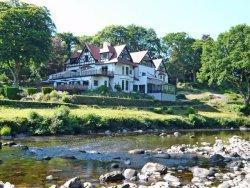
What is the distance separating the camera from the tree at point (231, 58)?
272 ft

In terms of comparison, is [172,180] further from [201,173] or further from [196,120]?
[196,120]

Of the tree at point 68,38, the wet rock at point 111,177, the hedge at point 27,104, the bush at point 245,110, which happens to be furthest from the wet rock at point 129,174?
the tree at point 68,38

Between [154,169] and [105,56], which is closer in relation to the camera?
[154,169]

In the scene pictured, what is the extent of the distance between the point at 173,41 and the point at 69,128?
304ft

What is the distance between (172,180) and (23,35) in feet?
208

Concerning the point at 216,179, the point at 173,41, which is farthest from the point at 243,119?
the point at 173,41

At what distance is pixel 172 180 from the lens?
22.1m

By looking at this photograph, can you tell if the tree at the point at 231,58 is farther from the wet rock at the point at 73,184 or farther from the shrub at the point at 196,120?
the wet rock at the point at 73,184

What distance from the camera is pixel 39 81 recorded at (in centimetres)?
9550

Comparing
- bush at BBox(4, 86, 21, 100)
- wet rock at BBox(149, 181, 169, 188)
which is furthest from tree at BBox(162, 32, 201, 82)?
wet rock at BBox(149, 181, 169, 188)

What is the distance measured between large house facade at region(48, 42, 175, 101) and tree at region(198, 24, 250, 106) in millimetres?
12012

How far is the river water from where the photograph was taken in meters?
23.0

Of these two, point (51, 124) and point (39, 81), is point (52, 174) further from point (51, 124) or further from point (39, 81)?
point (39, 81)

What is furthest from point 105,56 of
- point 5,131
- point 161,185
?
point 161,185
